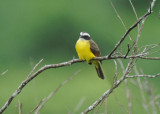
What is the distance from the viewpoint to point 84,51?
7.25 metres

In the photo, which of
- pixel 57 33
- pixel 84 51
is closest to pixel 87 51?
pixel 84 51

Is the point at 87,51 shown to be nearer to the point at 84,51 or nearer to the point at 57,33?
the point at 84,51

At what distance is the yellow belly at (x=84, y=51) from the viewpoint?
7.22 meters

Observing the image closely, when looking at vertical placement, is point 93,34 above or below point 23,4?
below

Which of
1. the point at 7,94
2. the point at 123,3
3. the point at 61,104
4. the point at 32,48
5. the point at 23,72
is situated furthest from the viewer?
the point at 123,3

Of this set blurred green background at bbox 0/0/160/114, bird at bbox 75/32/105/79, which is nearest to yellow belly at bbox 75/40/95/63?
bird at bbox 75/32/105/79

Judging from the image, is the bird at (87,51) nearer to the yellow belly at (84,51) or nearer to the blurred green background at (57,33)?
the yellow belly at (84,51)

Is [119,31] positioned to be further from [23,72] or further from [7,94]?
[7,94]

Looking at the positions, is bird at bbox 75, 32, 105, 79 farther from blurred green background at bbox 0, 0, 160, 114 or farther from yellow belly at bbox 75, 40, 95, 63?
blurred green background at bbox 0, 0, 160, 114

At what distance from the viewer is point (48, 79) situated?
25.5 m

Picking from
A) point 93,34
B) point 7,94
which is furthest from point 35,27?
point 7,94

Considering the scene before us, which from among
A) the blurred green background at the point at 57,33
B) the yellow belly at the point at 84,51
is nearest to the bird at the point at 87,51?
the yellow belly at the point at 84,51

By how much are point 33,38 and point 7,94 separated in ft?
38.8

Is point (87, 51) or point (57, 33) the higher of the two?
point (87, 51)
